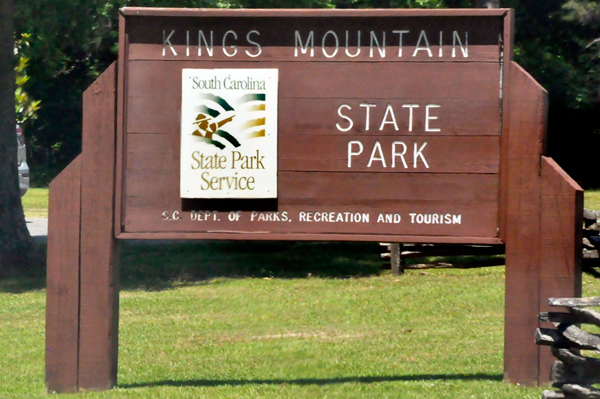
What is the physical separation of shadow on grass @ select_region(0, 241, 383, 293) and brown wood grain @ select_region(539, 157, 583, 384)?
777 cm

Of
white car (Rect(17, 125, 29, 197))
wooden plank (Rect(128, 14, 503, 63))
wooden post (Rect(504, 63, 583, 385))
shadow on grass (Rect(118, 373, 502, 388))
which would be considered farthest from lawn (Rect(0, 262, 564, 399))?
white car (Rect(17, 125, 29, 197))

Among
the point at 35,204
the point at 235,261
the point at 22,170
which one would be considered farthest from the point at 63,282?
the point at 35,204

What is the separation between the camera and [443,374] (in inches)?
251

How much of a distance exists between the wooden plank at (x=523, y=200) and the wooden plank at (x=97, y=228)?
255 cm

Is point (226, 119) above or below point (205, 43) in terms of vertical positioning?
below

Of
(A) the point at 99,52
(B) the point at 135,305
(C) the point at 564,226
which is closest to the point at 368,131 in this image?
(C) the point at 564,226

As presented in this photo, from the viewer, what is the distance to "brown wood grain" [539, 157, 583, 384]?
17.3ft

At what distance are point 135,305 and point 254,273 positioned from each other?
2857 millimetres

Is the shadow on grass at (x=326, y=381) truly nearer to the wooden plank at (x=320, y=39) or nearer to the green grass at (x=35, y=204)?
the wooden plank at (x=320, y=39)

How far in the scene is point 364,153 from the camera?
5488 mm

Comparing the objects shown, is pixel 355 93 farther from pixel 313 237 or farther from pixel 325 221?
pixel 313 237

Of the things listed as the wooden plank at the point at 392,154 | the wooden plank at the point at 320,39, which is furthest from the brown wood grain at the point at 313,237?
the wooden plank at the point at 320,39

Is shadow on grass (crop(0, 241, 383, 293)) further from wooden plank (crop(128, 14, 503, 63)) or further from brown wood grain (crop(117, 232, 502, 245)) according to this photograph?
wooden plank (crop(128, 14, 503, 63))

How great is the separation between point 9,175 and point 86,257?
8232 millimetres
